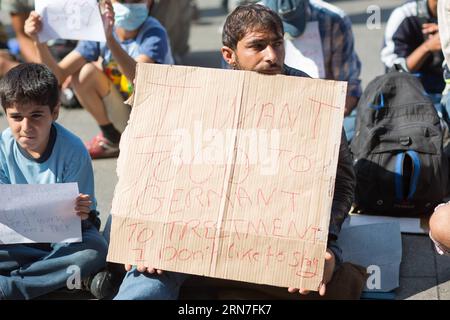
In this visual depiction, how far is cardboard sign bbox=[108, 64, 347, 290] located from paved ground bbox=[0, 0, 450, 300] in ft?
2.58

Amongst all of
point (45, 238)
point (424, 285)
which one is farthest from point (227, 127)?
point (424, 285)

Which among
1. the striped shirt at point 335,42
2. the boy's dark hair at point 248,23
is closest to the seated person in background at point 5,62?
the striped shirt at point 335,42

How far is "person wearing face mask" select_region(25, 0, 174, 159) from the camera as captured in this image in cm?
481

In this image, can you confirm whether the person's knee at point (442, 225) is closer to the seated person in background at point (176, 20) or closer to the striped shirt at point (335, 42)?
the striped shirt at point (335, 42)

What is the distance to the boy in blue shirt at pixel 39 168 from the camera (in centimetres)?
346

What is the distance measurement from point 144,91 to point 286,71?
0.63 meters

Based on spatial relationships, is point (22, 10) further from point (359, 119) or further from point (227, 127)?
point (227, 127)

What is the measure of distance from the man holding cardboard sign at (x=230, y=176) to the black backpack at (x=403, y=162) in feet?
3.58

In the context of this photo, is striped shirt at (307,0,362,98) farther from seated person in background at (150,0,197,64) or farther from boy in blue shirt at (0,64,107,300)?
seated person in background at (150,0,197,64)

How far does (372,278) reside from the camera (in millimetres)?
3508

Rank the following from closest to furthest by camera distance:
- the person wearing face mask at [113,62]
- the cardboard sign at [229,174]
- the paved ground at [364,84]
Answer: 1. the cardboard sign at [229,174]
2. the paved ground at [364,84]
3. the person wearing face mask at [113,62]

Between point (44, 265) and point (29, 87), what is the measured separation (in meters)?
0.71

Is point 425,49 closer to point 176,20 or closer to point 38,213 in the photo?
point 38,213

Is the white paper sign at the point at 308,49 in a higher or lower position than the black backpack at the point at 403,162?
higher
